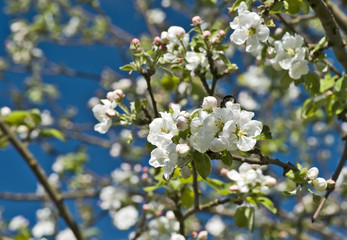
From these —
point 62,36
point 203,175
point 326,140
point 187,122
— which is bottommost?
point 326,140

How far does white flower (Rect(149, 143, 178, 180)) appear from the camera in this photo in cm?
132

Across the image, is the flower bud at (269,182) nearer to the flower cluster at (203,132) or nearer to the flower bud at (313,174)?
the flower bud at (313,174)

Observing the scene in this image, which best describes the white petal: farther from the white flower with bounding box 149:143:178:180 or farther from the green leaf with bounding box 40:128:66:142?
the green leaf with bounding box 40:128:66:142

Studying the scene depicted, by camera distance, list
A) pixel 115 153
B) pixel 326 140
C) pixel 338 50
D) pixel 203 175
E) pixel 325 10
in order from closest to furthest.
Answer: pixel 203 175 → pixel 325 10 → pixel 338 50 → pixel 115 153 → pixel 326 140

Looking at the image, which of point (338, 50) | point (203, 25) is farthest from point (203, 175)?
point (338, 50)

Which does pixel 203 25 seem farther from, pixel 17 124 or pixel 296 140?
pixel 296 140

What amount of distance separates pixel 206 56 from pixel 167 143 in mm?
630

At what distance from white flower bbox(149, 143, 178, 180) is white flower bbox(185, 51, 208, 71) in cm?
60

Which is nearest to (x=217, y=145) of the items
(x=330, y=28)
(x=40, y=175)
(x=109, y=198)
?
(x=330, y=28)

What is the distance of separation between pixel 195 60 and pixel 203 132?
2.12ft

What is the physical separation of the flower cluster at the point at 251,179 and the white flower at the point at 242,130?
1.31 ft

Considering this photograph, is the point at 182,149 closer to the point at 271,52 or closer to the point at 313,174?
the point at 313,174

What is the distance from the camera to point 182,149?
1.27 meters

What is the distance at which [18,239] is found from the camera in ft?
8.70
